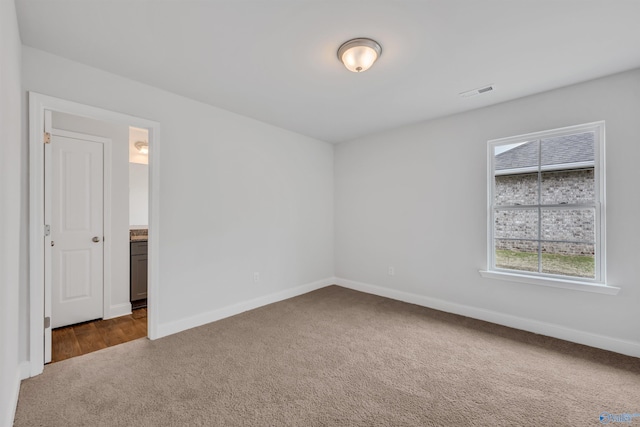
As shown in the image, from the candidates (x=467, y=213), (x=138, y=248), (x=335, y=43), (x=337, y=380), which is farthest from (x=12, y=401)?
(x=467, y=213)

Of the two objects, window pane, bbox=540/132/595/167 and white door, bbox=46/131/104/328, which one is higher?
window pane, bbox=540/132/595/167

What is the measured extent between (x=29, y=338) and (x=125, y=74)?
228 cm

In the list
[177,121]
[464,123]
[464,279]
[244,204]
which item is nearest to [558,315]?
[464,279]

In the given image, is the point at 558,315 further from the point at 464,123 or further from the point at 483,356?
the point at 464,123

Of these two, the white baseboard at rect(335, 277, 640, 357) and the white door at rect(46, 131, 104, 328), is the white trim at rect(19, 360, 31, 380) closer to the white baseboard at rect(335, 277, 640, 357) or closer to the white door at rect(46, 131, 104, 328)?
the white door at rect(46, 131, 104, 328)

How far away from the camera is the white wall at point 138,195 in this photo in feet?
16.1

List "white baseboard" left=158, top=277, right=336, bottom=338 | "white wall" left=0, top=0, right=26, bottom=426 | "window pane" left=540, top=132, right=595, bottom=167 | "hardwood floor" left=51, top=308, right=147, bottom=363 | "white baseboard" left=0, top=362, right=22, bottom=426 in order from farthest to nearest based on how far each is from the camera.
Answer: "white baseboard" left=158, top=277, right=336, bottom=338 → "window pane" left=540, top=132, right=595, bottom=167 → "hardwood floor" left=51, top=308, right=147, bottom=363 → "white baseboard" left=0, top=362, right=22, bottom=426 → "white wall" left=0, top=0, right=26, bottom=426

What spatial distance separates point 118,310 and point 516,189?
4945 millimetres

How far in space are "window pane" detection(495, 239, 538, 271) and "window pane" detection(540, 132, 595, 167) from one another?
88 cm

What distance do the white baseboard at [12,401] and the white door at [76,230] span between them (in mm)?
1234

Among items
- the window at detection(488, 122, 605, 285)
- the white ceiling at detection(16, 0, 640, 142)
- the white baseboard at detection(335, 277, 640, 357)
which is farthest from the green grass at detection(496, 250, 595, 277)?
the white ceiling at detection(16, 0, 640, 142)

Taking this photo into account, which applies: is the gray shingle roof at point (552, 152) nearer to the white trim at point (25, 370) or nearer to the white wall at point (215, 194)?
the white wall at point (215, 194)

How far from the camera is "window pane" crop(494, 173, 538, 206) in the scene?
9.89 feet

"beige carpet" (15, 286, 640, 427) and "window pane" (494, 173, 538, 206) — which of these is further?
"window pane" (494, 173, 538, 206)
